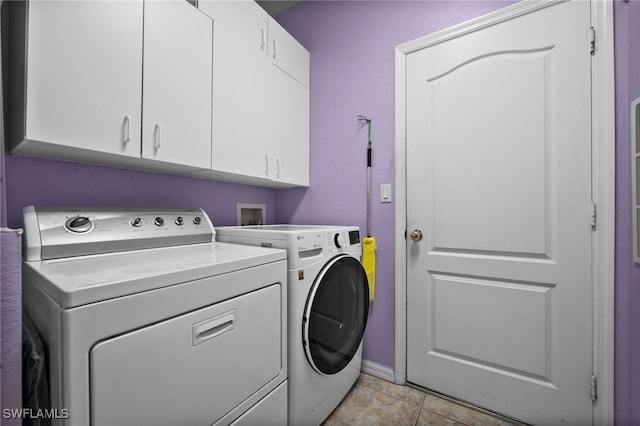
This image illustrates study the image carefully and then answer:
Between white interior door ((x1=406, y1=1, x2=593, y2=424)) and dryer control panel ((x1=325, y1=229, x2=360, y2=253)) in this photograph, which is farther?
dryer control panel ((x1=325, y1=229, x2=360, y2=253))

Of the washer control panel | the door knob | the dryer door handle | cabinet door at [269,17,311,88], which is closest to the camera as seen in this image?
the dryer door handle

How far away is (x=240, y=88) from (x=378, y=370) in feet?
6.11

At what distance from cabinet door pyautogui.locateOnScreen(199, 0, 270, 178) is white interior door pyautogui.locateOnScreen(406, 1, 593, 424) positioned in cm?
88

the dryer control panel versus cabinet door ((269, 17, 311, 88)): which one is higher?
cabinet door ((269, 17, 311, 88))

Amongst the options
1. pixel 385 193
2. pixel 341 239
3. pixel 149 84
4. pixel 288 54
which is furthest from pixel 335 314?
pixel 288 54

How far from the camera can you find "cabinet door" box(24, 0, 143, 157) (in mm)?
813

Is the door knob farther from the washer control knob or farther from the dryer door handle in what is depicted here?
the washer control knob

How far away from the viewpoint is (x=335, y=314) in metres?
1.33

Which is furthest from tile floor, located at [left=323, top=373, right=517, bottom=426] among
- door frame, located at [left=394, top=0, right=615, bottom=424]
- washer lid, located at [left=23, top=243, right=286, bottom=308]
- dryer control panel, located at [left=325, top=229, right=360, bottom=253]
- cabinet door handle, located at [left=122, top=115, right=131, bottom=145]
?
cabinet door handle, located at [left=122, top=115, right=131, bottom=145]

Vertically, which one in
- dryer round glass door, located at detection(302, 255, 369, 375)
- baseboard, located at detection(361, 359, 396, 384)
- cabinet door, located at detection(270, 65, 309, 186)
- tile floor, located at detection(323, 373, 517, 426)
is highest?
cabinet door, located at detection(270, 65, 309, 186)

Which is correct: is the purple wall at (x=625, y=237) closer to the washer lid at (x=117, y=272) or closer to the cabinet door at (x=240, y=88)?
the washer lid at (x=117, y=272)

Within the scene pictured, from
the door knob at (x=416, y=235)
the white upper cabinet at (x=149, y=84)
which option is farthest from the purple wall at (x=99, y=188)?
the door knob at (x=416, y=235)

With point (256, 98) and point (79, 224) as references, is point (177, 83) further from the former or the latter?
point (79, 224)

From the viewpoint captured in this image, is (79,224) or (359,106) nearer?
(79,224)
